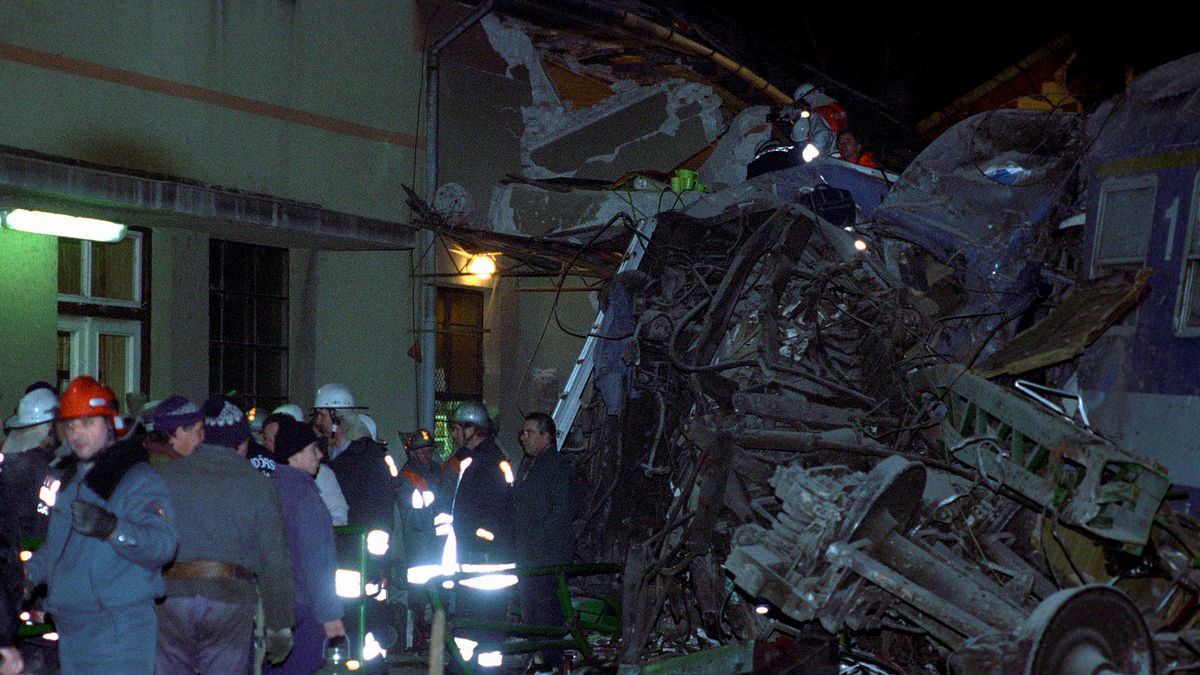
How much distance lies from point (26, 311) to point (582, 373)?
4.94 metres

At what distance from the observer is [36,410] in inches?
310

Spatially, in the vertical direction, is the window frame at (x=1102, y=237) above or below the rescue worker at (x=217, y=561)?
above

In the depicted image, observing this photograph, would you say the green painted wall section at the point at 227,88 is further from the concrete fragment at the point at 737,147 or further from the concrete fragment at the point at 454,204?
the concrete fragment at the point at 737,147

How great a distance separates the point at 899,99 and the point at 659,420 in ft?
67.0

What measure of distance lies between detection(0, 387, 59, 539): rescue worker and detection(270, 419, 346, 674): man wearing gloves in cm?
204

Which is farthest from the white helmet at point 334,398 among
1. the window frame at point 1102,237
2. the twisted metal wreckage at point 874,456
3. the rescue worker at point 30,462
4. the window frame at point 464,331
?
the window frame at point 1102,237

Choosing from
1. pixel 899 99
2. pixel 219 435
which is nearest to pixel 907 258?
pixel 219 435

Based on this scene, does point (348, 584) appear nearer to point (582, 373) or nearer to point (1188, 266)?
point (582, 373)

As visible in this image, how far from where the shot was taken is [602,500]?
33.9ft

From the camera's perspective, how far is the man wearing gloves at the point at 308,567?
22.0 ft

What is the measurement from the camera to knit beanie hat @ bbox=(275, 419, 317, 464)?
23.7 feet

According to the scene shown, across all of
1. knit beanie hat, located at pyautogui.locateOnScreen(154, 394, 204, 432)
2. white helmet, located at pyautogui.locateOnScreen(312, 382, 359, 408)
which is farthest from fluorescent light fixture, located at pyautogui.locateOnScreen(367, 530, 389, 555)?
knit beanie hat, located at pyautogui.locateOnScreen(154, 394, 204, 432)

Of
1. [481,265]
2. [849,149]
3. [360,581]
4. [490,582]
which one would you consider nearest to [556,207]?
[481,265]

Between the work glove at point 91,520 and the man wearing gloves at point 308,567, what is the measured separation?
139 cm
